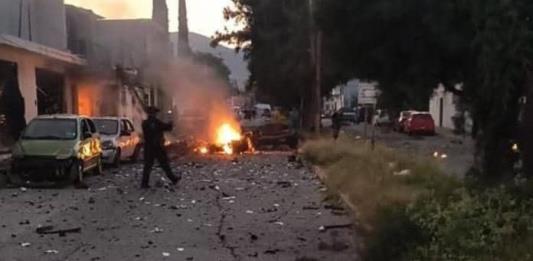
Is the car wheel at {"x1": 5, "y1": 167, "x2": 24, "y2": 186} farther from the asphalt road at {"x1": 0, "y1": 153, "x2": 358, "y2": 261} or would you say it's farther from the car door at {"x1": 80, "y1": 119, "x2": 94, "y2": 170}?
the car door at {"x1": 80, "y1": 119, "x2": 94, "y2": 170}

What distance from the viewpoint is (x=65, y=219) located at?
1256 centimetres

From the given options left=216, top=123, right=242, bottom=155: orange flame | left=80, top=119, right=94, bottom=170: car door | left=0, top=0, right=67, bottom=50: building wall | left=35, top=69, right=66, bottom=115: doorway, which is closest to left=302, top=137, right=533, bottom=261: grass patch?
left=80, top=119, right=94, bottom=170: car door

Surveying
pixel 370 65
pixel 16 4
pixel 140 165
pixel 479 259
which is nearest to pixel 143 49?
pixel 16 4

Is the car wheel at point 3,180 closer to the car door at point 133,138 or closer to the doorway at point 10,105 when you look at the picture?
the car door at point 133,138

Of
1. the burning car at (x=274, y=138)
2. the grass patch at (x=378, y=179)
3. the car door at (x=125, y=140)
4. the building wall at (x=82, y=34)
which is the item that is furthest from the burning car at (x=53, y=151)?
the building wall at (x=82, y=34)

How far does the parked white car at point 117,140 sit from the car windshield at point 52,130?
362cm

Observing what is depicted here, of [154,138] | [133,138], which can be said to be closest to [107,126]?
[133,138]

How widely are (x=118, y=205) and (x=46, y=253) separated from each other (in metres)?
4.82

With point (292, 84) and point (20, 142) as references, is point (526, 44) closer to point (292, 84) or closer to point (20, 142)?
point (20, 142)

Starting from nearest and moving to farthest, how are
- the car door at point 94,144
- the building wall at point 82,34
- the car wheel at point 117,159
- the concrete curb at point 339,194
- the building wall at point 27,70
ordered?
the concrete curb at point 339,194 < the car door at point 94,144 < the car wheel at point 117,159 < the building wall at point 27,70 < the building wall at point 82,34

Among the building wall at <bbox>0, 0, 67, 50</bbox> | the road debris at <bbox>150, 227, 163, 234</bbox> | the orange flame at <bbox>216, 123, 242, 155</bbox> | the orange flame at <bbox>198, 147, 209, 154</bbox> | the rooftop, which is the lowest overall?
the orange flame at <bbox>198, 147, 209, 154</bbox>

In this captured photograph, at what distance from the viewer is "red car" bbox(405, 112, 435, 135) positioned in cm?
5156

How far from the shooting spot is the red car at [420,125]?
51562 mm

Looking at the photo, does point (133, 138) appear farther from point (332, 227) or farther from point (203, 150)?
point (332, 227)
